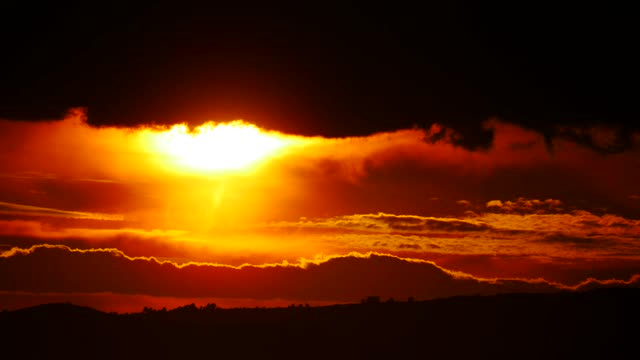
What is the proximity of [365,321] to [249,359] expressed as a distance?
16.7m

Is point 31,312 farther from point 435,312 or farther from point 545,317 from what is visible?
point 545,317

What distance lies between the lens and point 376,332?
142250mm

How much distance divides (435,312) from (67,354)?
53.1 metres

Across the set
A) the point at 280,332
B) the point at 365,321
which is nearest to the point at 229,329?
the point at 280,332

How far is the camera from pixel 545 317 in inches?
5389

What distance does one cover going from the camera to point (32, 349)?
509ft

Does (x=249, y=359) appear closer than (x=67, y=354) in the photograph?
Yes

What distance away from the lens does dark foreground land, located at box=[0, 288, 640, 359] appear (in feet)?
439

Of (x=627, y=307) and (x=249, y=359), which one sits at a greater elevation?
(x=627, y=307)

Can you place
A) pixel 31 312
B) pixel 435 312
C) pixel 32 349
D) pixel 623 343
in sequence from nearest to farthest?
pixel 623 343 → pixel 435 312 → pixel 32 349 → pixel 31 312

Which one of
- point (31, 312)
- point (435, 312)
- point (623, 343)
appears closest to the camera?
point (623, 343)

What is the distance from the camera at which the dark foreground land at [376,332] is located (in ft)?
439

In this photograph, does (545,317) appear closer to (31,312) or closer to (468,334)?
(468,334)

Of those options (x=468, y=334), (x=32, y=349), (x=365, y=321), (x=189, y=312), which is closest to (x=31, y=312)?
(x=32, y=349)
